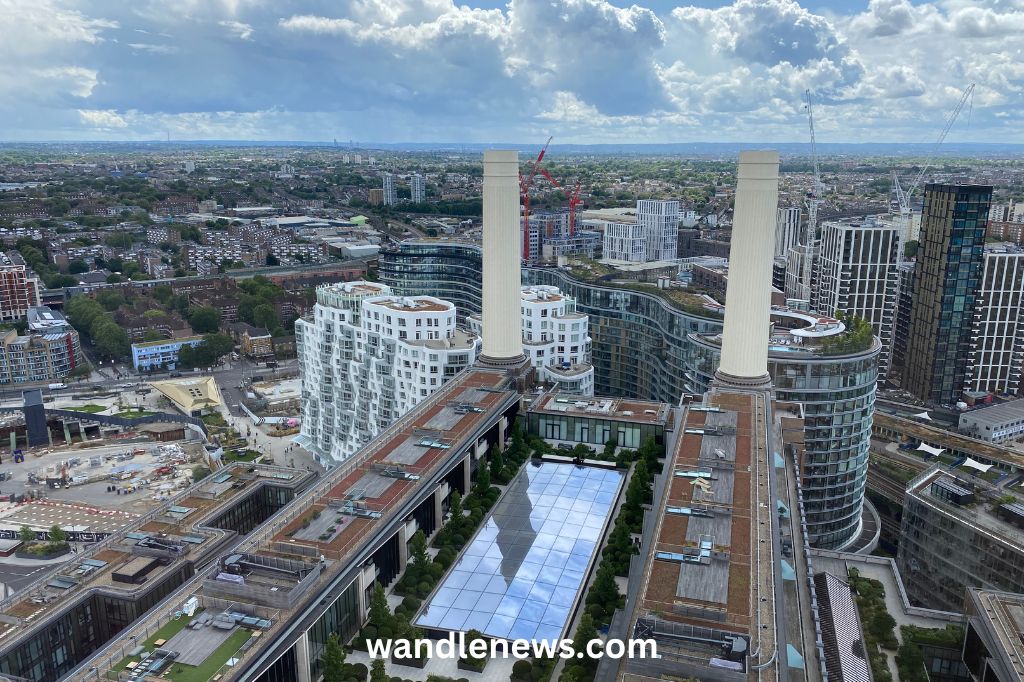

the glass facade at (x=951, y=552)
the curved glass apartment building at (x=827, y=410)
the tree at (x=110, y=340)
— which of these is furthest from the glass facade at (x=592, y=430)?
the tree at (x=110, y=340)

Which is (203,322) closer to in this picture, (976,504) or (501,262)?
(501,262)

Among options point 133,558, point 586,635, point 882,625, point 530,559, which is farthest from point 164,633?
point 882,625

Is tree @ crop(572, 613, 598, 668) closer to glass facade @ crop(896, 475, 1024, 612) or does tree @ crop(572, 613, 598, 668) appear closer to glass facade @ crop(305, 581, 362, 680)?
glass facade @ crop(305, 581, 362, 680)

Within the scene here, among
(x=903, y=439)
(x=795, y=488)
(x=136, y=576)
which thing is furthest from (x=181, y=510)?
(x=903, y=439)

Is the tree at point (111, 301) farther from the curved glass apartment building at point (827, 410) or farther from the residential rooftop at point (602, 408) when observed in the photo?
the curved glass apartment building at point (827, 410)

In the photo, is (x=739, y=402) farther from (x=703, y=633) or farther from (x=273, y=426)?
(x=273, y=426)
